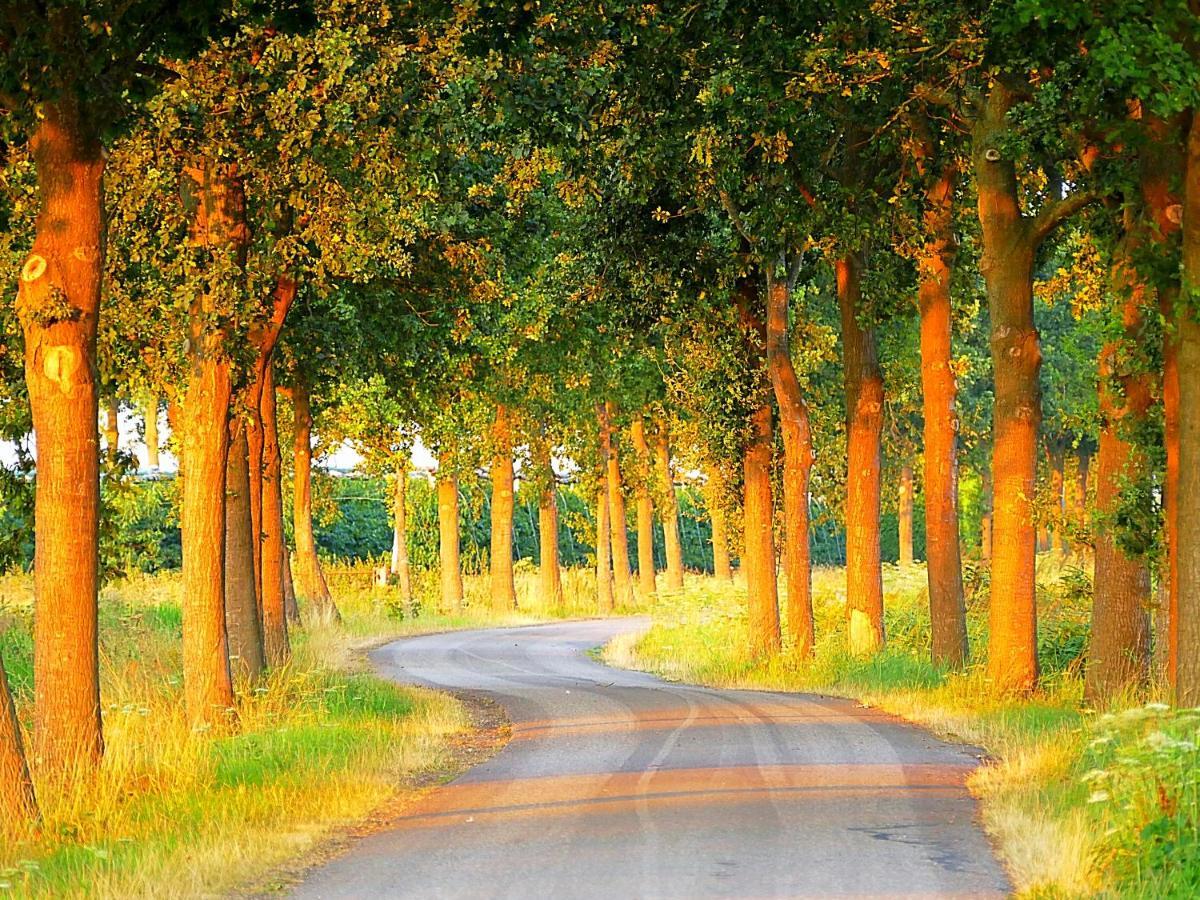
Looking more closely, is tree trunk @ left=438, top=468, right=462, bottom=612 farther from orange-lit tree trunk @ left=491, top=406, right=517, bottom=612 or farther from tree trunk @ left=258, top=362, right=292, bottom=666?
tree trunk @ left=258, top=362, right=292, bottom=666

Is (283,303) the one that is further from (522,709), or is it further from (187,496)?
(522,709)

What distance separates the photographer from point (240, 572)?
838 inches

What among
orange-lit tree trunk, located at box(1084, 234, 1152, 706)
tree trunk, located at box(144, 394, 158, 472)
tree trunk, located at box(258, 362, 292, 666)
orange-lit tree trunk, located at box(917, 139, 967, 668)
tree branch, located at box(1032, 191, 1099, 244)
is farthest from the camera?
tree trunk, located at box(144, 394, 158, 472)

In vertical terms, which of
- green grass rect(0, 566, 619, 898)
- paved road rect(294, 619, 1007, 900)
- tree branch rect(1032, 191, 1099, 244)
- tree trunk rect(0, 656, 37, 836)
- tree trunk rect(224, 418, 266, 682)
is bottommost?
paved road rect(294, 619, 1007, 900)

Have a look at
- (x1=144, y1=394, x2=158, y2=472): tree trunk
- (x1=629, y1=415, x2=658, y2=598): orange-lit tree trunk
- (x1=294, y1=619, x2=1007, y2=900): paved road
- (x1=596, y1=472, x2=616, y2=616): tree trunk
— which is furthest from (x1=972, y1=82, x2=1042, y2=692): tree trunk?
(x1=144, y1=394, x2=158, y2=472): tree trunk

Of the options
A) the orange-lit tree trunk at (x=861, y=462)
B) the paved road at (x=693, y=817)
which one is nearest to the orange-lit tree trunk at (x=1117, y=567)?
the paved road at (x=693, y=817)

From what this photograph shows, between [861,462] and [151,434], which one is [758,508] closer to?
[861,462]

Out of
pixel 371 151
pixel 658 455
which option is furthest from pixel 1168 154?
pixel 658 455

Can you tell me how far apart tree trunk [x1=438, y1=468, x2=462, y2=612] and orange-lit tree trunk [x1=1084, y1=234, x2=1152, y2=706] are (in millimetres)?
27722

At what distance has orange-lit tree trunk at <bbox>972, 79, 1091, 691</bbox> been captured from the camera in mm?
18484

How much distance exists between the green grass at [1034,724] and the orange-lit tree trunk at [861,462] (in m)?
0.68

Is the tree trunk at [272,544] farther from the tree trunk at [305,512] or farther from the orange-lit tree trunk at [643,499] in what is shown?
the orange-lit tree trunk at [643,499]

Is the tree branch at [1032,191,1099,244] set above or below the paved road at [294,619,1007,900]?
above

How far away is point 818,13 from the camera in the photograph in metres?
16.8
